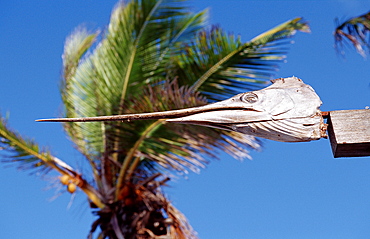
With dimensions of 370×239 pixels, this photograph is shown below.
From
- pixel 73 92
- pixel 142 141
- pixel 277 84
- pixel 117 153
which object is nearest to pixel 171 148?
pixel 142 141

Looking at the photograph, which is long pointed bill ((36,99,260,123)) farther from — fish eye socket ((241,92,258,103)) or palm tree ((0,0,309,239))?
palm tree ((0,0,309,239))

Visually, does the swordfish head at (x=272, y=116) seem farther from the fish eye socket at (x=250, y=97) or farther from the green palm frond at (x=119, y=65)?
the green palm frond at (x=119, y=65)

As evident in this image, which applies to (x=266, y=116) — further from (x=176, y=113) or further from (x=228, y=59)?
(x=228, y=59)

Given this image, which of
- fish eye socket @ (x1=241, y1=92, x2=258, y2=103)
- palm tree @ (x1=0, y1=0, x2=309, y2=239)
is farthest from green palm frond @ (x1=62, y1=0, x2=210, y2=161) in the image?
fish eye socket @ (x1=241, y1=92, x2=258, y2=103)

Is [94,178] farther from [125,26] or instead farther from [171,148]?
[125,26]

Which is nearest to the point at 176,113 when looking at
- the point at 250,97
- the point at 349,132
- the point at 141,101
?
the point at 250,97

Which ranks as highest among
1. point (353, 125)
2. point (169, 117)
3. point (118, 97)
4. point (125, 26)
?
point (125, 26)
